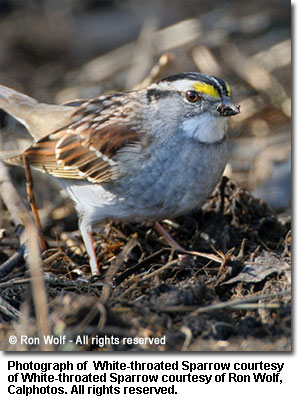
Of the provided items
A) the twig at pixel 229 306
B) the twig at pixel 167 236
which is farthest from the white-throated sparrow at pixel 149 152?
the twig at pixel 229 306

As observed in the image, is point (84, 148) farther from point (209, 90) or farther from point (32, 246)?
point (209, 90)

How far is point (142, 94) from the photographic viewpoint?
4047 mm

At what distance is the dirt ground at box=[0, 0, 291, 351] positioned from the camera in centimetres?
297

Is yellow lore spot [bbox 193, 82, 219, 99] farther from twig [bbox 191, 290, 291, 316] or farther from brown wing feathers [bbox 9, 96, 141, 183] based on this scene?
twig [bbox 191, 290, 291, 316]

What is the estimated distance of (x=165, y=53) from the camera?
6.34 m

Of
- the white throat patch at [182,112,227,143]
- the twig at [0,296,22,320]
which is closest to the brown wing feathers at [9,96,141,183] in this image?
the white throat patch at [182,112,227,143]

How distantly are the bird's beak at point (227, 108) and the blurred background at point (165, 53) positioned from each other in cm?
181

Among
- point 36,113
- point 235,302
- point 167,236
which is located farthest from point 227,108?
point 36,113

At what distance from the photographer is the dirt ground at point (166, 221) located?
2969 mm

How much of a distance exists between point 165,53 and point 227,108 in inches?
115

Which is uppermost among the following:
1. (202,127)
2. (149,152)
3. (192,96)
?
(192,96)
